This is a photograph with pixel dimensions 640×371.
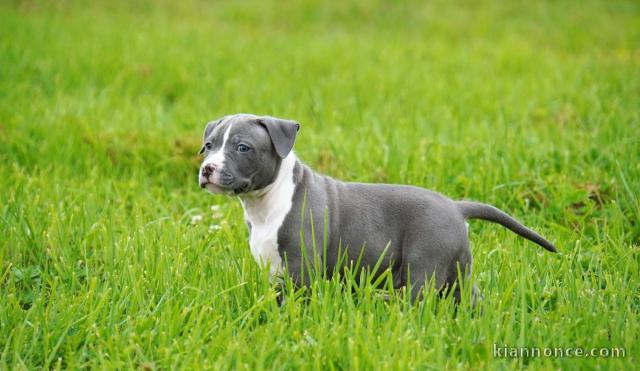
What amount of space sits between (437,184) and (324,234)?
2.10 meters

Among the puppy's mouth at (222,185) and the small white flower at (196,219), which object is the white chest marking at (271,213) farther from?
the small white flower at (196,219)

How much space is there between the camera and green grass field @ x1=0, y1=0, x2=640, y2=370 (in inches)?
144

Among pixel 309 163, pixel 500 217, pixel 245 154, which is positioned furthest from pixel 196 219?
pixel 500 217

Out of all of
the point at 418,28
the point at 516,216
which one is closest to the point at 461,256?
the point at 516,216

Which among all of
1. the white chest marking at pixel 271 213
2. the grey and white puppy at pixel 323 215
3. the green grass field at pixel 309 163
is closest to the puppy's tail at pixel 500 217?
the grey and white puppy at pixel 323 215

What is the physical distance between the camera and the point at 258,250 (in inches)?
164

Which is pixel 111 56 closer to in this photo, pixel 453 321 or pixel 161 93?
pixel 161 93

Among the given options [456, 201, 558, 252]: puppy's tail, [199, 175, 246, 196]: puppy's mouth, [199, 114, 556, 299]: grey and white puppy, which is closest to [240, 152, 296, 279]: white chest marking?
[199, 114, 556, 299]: grey and white puppy

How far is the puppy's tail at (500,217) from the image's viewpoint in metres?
4.16

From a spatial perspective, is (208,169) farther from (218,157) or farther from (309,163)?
(309,163)

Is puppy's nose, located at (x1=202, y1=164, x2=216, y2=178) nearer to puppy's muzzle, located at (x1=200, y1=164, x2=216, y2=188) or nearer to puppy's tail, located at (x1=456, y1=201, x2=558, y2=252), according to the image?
puppy's muzzle, located at (x1=200, y1=164, x2=216, y2=188)

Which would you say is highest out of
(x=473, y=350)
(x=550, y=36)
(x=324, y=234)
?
(x=550, y=36)

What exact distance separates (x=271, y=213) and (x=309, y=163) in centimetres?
237

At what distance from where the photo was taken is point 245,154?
13.3 ft
